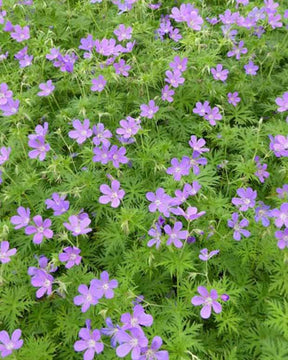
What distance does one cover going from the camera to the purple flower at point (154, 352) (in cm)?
Result: 193

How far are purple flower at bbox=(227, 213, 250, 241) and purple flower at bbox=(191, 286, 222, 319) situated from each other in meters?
0.55

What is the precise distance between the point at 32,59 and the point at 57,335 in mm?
2918

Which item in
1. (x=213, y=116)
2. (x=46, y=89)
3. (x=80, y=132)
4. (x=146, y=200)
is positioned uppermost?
(x=46, y=89)

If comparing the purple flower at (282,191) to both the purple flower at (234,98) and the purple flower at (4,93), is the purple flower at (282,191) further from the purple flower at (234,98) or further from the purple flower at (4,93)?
the purple flower at (4,93)

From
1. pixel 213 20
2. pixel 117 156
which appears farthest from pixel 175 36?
pixel 117 156

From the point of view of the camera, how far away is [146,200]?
124 inches

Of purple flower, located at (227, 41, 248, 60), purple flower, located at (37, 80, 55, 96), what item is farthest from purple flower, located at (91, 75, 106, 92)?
purple flower, located at (227, 41, 248, 60)

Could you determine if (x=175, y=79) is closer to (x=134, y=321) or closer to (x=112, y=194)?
(x=112, y=194)

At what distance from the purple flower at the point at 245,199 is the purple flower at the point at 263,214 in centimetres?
12

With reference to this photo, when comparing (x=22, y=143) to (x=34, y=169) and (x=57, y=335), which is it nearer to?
(x=34, y=169)

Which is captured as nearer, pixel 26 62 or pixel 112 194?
pixel 112 194

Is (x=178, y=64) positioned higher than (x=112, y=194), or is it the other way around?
(x=178, y=64)

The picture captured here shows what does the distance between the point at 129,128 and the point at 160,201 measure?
88 cm

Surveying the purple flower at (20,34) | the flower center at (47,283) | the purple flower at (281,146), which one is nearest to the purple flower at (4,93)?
the purple flower at (20,34)
